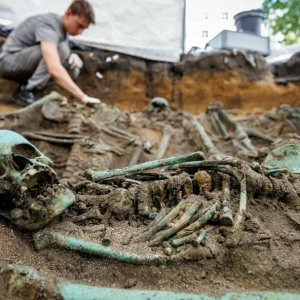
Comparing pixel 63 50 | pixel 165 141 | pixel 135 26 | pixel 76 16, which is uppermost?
pixel 76 16

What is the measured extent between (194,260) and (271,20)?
5168 millimetres

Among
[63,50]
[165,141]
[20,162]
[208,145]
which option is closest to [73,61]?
[63,50]

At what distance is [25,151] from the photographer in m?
1.38

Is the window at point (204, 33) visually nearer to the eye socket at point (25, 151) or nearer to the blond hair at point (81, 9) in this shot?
the eye socket at point (25, 151)

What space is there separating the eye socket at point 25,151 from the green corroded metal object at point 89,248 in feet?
0.95

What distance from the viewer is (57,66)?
391cm

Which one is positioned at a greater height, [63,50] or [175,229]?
[63,50]

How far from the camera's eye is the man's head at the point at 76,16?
404cm

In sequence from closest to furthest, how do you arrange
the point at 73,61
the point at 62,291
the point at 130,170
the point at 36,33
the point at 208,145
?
the point at 62,291 → the point at 130,170 → the point at 208,145 → the point at 36,33 → the point at 73,61

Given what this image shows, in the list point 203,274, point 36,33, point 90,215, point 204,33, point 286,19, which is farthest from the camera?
point 286,19

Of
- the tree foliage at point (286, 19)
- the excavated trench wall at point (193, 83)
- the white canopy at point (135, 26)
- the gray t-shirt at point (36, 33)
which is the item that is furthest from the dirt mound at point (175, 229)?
the tree foliage at point (286, 19)

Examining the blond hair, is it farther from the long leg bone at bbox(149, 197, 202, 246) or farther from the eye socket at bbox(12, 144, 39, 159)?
the long leg bone at bbox(149, 197, 202, 246)

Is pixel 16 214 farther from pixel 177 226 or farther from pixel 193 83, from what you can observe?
pixel 193 83

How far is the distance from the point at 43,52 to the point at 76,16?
499 mm
